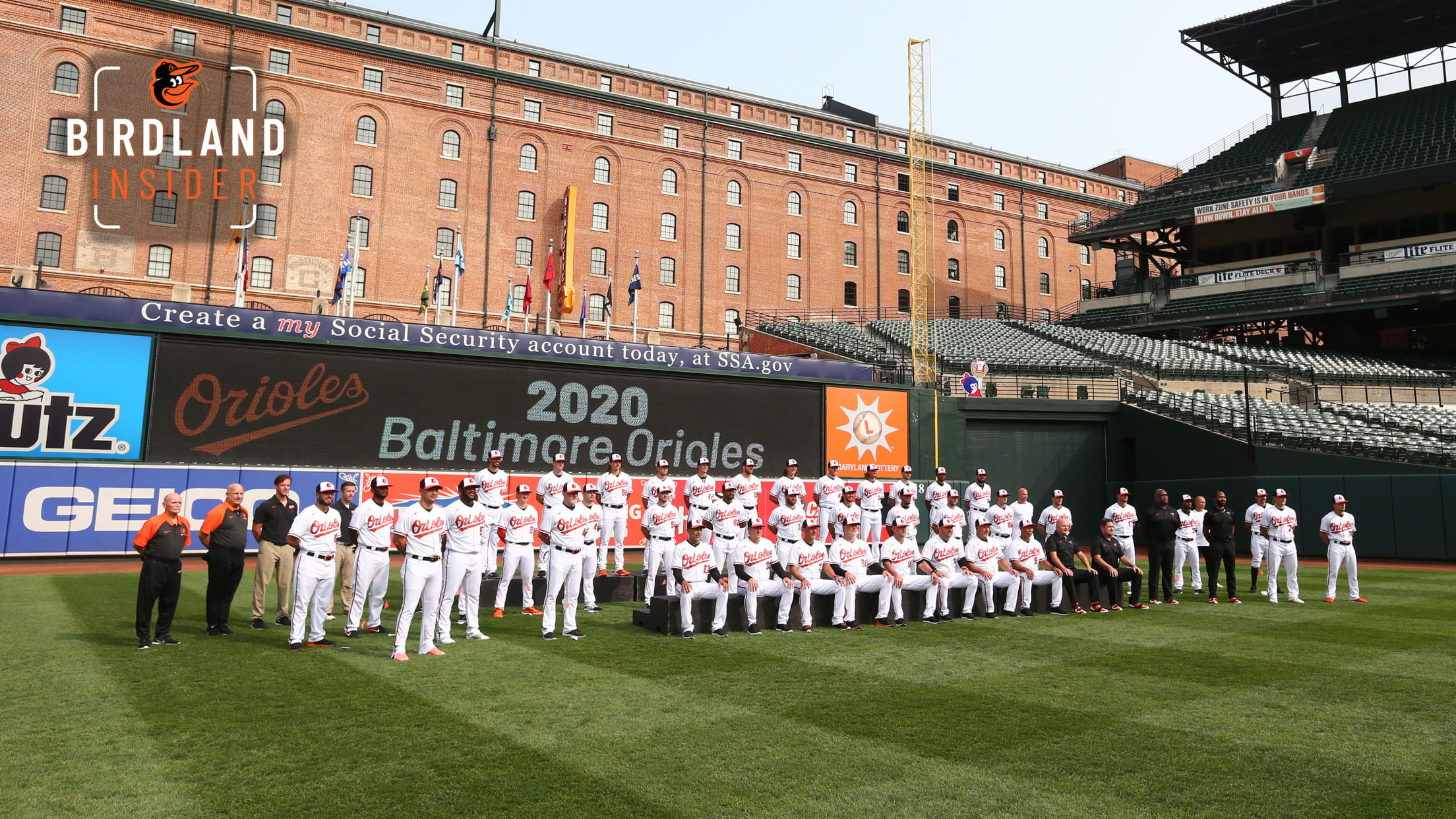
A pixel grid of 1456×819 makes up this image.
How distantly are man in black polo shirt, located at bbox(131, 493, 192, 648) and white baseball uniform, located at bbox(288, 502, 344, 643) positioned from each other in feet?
4.47

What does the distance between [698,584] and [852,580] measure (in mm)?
2388

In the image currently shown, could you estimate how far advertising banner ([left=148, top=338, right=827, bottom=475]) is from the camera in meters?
20.0

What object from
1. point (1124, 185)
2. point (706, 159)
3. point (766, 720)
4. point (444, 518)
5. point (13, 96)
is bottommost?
point (766, 720)

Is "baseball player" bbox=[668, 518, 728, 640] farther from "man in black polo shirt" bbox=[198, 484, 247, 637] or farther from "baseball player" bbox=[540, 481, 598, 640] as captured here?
"man in black polo shirt" bbox=[198, 484, 247, 637]

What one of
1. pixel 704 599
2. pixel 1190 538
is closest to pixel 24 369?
pixel 704 599

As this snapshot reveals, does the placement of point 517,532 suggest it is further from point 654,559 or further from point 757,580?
point 654,559

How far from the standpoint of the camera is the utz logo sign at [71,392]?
18.7 meters

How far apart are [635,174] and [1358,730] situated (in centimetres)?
4702

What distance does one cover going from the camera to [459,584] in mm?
11336

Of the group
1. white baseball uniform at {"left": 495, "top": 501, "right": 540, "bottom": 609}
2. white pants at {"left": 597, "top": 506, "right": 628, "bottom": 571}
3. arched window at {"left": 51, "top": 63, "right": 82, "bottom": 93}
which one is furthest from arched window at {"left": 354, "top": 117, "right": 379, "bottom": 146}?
white baseball uniform at {"left": 495, "top": 501, "right": 540, "bottom": 609}

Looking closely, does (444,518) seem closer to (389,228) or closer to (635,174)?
(389,228)

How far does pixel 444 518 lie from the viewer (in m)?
11.0

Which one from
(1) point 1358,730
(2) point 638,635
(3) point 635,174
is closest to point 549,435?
(2) point 638,635

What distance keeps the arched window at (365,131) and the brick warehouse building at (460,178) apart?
0.42 ft
